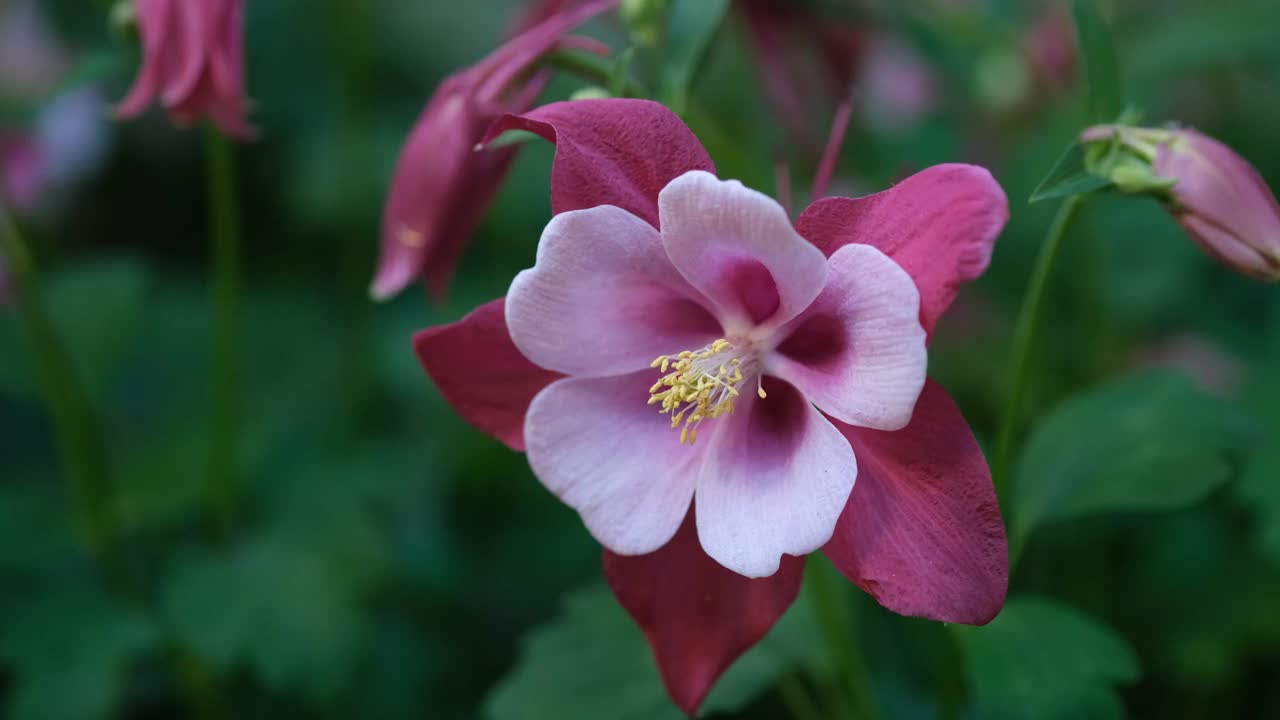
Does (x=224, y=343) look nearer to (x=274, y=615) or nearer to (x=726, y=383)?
(x=274, y=615)

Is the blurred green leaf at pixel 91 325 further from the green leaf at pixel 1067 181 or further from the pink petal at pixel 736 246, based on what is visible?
the green leaf at pixel 1067 181

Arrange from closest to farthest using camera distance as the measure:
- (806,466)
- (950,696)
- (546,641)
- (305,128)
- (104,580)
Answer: (806,466)
(950,696)
(546,641)
(104,580)
(305,128)

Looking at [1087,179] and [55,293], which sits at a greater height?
[1087,179]

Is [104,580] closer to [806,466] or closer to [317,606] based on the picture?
[317,606]

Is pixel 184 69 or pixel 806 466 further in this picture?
pixel 184 69

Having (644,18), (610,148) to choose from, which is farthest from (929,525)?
(644,18)

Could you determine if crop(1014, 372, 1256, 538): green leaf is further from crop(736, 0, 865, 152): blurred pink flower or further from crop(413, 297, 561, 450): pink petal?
crop(736, 0, 865, 152): blurred pink flower

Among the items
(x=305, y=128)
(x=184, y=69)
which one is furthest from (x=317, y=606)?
(x=305, y=128)
